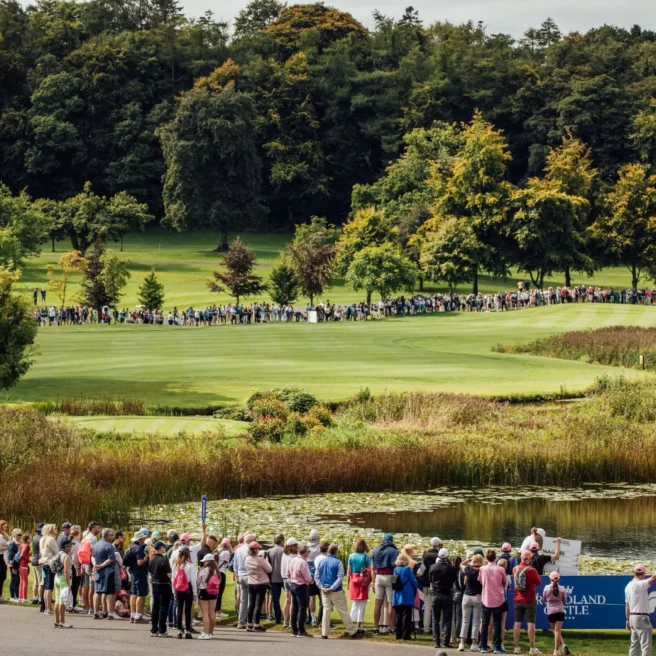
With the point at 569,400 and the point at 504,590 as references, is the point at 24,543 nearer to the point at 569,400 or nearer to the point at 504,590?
the point at 504,590

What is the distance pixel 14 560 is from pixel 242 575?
4836 mm

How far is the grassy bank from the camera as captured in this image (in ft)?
113

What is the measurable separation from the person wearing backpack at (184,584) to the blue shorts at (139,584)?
2.81 feet

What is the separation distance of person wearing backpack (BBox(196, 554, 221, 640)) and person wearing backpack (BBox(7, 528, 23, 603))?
4.43 metres

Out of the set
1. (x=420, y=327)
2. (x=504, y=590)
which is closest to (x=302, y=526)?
(x=504, y=590)

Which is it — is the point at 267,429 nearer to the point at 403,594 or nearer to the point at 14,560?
the point at 14,560

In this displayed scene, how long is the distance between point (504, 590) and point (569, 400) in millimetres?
32802

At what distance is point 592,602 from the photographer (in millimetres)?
22422

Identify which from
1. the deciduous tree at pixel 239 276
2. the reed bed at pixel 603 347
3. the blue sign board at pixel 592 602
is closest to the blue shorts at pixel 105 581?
the blue sign board at pixel 592 602

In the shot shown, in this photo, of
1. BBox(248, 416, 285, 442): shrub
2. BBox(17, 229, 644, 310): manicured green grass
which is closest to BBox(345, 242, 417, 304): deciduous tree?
BBox(17, 229, 644, 310): manicured green grass

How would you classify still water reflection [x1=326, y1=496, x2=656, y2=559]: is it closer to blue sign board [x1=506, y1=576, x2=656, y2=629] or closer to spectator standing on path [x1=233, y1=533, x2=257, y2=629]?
blue sign board [x1=506, y1=576, x2=656, y2=629]

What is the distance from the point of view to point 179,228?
13112 cm

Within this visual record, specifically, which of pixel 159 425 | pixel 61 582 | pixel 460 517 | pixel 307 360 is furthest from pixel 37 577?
pixel 307 360

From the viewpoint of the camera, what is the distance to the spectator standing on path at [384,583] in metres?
22.9
